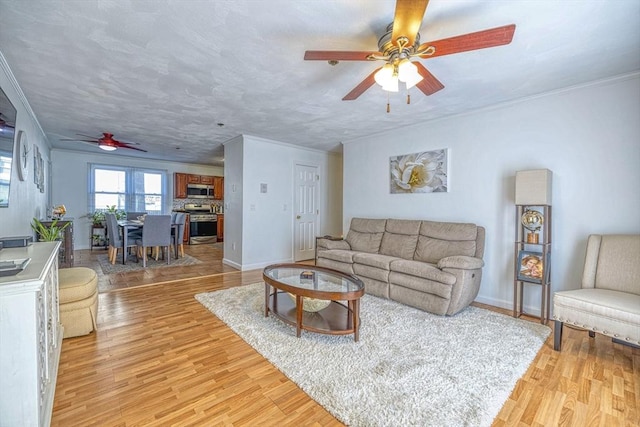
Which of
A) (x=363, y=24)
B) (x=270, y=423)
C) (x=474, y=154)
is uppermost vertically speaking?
(x=363, y=24)

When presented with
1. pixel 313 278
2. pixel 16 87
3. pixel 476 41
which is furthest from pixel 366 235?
pixel 16 87

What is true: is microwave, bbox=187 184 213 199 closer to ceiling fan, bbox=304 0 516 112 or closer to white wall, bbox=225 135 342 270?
white wall, bbox=225 135 342 270

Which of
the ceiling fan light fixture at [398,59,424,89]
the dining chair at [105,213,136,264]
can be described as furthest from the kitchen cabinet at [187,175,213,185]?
the ceiling fan light fixture at [398,59,424,89]

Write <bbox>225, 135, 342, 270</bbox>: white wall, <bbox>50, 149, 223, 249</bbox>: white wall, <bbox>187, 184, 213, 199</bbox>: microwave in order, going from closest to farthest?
<bbox>225, 135, 342, 270</bbox>: white wall, <bbox>50, 149, 223, 249</bbox>: white wall, <bbox>187, 184, 213, 199</bbox>: microwave

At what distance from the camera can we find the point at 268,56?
7.52ft

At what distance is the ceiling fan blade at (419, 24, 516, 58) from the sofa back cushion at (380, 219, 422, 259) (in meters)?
2.55

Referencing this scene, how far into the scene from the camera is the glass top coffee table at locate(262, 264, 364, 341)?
232cm

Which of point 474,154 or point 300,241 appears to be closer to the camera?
point 474,154

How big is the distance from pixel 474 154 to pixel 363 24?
244 centimetres

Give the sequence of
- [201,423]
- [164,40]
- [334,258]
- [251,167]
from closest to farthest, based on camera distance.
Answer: [201,423] < [164,40] < [334,258] < [251,167]

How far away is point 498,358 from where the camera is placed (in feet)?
7.07

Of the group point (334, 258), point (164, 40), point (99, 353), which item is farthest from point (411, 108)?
point (99, 353)

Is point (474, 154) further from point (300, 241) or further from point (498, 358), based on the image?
point (300, 241)

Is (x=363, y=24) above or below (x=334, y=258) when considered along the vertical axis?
above
